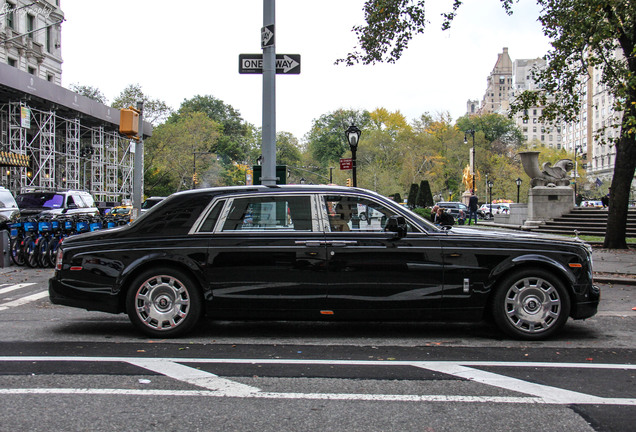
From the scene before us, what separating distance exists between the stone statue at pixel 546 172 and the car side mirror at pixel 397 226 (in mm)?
24342

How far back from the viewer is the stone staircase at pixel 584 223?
23109 mm

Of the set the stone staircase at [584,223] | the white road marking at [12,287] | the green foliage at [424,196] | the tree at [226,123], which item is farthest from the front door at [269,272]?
the tree at [226,123]

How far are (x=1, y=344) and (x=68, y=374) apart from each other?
1611 millimetres

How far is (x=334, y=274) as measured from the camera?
19.4 ft

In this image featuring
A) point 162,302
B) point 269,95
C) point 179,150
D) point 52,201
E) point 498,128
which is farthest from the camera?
point 498,128

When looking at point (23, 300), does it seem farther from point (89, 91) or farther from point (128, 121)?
point (89, 91)

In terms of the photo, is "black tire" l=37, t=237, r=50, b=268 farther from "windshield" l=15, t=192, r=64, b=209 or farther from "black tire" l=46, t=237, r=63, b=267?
"windshield" l=15, t=192, r=64, b=209

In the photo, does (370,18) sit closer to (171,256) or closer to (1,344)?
(171,256)

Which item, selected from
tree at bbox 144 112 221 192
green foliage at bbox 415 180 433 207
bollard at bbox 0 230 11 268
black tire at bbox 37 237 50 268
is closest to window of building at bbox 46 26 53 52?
tree at bbox 144 112 221 192

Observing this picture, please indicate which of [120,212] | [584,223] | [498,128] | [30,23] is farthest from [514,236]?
[498,128]

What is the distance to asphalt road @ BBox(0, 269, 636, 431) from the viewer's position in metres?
3.61

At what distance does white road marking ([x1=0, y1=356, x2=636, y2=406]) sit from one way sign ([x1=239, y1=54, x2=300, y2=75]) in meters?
6.83

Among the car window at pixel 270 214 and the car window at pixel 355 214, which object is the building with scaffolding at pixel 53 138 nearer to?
the car window at pixel 270 214

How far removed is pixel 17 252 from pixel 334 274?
10.9 meters
